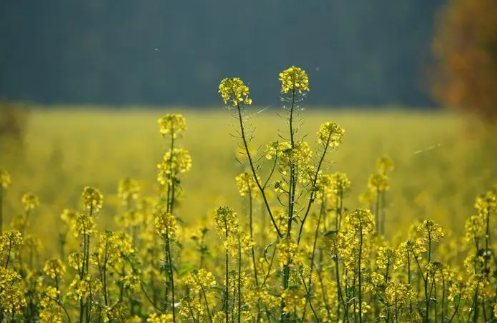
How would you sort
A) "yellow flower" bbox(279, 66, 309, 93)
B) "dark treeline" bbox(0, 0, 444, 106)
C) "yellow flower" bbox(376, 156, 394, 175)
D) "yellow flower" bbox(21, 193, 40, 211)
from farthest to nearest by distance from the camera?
"dark treeline" bbox(0, 0, 444, 106), "yellow flower" bbox(376, 156, 394, 175), "yellow flower" bbox(21, 193, 40, 211), "yellow flower" bbox(279, 66, 309, 93)

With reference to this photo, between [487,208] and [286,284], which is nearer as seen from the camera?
[286,284]

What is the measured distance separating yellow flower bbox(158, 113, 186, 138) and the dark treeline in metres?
74.8

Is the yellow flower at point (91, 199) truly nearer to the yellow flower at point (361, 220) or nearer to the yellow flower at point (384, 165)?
the yellow flower at point (361, 220)

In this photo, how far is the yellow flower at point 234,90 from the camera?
3.78m

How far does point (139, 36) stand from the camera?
90625mm

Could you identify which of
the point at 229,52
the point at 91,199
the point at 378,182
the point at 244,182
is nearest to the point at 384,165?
the point at 378,182

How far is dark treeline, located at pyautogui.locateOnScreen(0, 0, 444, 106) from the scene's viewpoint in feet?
275

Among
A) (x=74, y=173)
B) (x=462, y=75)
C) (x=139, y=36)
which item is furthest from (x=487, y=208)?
(x=139, y=36)

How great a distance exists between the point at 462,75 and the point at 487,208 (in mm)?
16700

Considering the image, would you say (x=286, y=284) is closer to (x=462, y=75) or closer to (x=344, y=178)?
(x=344, y=178)

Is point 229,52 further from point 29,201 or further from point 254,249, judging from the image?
point 254,249

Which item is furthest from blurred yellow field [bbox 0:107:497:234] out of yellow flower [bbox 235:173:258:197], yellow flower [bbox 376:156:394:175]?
yellow flower [bbox 235:173:258:197]

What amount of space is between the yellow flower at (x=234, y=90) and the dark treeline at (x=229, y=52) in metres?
75.4

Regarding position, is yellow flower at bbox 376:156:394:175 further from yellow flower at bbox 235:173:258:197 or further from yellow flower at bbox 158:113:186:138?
yellow flower at bbox 158:113:186:138
